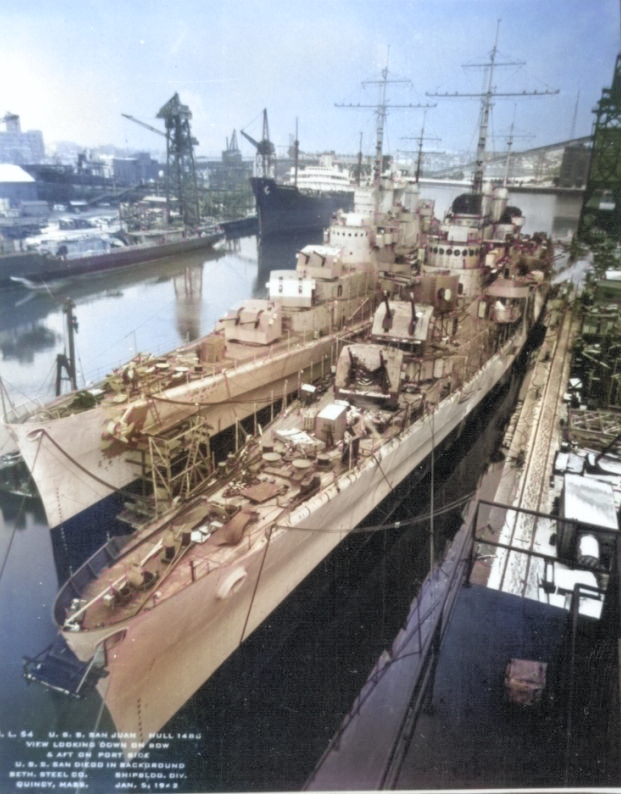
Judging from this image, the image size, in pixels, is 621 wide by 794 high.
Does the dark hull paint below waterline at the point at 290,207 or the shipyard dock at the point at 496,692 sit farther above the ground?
the dark hull paint below waterline at the point at 290,207

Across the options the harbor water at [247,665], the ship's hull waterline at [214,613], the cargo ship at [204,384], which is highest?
the cargo ship at [204,384]

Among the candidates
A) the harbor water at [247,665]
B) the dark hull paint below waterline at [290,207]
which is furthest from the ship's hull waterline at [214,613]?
the dark hull paint below waterline at [290,207]

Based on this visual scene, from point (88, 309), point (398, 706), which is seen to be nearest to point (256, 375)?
point (398, 706)

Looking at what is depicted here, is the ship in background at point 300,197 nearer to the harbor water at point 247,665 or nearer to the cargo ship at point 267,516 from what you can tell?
the cargo ship at point 267,516

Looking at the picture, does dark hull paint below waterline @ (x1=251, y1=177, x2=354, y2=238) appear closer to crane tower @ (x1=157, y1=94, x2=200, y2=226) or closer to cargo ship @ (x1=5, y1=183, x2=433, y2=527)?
crane tower @ (x1=157, y1=94, x2=200, y2=226)

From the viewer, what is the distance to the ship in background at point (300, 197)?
4744cm

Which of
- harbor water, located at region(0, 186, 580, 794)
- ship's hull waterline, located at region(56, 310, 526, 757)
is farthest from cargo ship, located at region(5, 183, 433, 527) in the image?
ship's hull waterline, located at region(56, 310, 526, 757)

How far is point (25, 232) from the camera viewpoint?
35.0m

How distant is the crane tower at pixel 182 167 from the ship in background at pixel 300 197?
5.69 meters

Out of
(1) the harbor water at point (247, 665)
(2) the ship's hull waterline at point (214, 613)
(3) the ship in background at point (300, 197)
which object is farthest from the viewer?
(3) the ship in background at point (300, 197)

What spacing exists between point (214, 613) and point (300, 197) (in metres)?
47.7

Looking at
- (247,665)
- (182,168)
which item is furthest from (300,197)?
(247,665)

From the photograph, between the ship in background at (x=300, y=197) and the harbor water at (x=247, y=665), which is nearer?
the harbor water at (x=247, y=665)

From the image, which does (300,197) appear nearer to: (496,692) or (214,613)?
(214,613)
